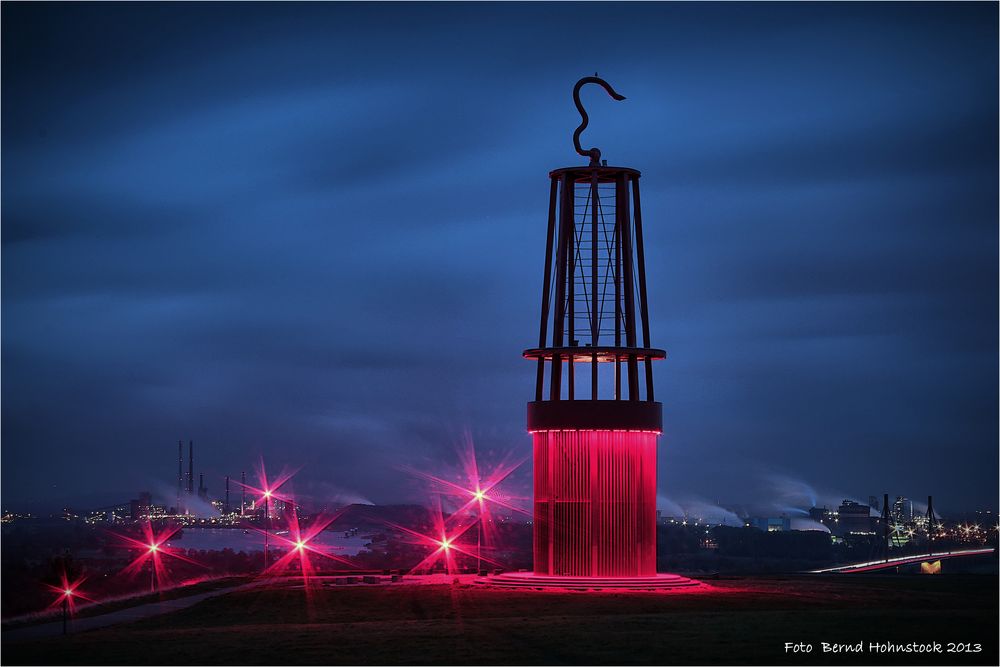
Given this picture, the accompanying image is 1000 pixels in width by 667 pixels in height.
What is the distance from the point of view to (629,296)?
47.1 metres

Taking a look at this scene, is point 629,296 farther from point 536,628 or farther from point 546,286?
point 536,628

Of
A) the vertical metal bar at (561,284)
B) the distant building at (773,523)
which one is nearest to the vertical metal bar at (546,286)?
the vertical metal bar at (561,284)

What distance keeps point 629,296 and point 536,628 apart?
16.5 meters

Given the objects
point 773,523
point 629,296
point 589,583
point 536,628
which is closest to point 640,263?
point 629,296

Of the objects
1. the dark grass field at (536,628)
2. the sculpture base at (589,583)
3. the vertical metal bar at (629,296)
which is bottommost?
the dark grass field at (536,628)

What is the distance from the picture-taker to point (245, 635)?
105 ft

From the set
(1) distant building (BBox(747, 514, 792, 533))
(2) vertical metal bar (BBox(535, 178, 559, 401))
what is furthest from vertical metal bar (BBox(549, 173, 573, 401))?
(1) distant building (BBox(747, 514, 792, 533))

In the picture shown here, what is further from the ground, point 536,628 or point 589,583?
point 589,583

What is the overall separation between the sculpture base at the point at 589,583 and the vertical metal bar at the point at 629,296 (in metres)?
5.57

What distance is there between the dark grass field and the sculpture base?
A: 64.2 inches

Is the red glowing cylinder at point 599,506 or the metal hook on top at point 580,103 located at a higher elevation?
the metal hook on top at point 580,103

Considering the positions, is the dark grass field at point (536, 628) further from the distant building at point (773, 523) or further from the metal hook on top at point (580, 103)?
the distant building at point (773, 523)

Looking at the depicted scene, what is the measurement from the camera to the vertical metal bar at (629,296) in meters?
46.8

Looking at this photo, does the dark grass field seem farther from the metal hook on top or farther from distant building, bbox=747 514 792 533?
distant building, bbox=747 514 792 533
